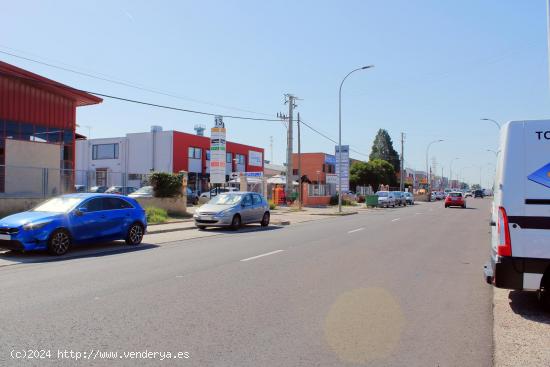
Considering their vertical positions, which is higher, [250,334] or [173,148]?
[173,148]

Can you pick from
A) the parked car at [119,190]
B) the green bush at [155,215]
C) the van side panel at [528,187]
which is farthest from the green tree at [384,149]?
the van side panel at [528,187]

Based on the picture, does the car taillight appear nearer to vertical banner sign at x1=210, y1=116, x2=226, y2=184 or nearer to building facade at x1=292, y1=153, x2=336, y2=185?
vertical banner sign at x1=210, y1=116, x2=226, y2=184

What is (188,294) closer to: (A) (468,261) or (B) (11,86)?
(A) (468,261)

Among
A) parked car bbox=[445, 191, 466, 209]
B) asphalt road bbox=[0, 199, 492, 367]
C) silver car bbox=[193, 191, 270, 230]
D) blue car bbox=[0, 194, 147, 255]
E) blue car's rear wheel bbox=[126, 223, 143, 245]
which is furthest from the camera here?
parked car bbox=[445, 191, 466, 209]

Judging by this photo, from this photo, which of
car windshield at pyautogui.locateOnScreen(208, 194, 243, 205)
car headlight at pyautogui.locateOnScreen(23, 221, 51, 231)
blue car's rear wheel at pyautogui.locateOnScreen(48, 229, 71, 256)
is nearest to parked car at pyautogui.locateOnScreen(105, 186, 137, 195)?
car windshield at pyautogui.locateOnScreen(208, 194, 243, 205)

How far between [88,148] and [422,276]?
53.7 m

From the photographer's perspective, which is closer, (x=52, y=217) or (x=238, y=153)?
(x=52, y=217)

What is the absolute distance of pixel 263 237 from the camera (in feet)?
→ 52.0

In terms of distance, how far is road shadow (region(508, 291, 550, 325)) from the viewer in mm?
5992

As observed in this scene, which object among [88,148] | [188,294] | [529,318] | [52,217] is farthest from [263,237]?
[88,148]

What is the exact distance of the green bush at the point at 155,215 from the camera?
20.6 m

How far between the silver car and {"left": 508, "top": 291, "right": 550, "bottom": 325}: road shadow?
1216cm

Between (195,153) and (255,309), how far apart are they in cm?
5032

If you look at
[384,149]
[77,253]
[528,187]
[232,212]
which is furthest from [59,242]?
[384,149]
